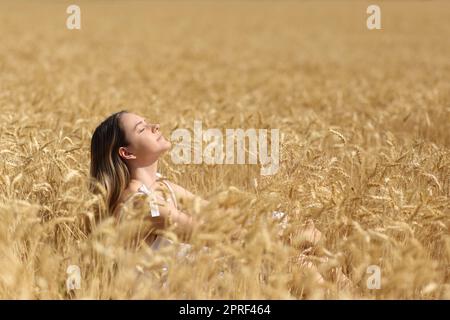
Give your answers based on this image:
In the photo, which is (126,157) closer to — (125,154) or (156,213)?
(125,154)

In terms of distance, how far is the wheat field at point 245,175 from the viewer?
251 cm

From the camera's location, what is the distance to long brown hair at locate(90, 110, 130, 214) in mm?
3230

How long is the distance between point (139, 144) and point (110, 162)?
0.59 ft

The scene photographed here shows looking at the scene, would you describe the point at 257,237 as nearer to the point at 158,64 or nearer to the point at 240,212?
the point at 240,212

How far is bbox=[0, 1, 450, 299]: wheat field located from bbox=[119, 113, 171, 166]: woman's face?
30 centimetres

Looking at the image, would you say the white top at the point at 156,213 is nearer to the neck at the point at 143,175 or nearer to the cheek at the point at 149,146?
the neck at the point at 143,175

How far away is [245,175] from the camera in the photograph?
14.9ft

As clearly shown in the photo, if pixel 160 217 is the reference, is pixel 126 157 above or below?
above

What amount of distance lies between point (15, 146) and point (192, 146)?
1.25 m

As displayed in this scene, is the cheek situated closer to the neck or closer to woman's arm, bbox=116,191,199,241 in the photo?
the neck

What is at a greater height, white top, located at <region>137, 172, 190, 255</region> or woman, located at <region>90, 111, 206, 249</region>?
woman, located at <region>90, 111, 206, 249</region>

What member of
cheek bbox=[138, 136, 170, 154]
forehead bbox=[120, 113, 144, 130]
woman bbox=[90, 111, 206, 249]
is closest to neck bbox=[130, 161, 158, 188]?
woman bbox=[90, 111, 206, 249]

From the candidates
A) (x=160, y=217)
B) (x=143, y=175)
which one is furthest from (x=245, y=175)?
(x=160, y=217)
